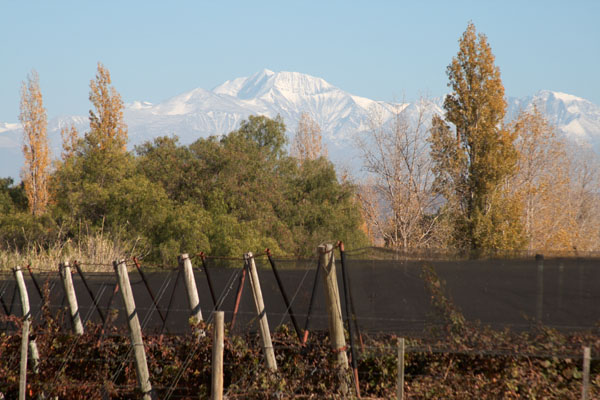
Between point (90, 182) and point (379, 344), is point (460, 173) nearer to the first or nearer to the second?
point (90, 182)

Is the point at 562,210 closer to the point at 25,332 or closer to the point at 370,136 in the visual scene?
the point at 370,136

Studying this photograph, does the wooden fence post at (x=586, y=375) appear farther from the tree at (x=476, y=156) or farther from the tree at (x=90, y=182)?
the tree at (x=476, y=156)

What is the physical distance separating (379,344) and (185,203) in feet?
47.0

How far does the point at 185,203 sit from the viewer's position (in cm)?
1903

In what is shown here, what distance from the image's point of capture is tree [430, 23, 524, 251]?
2408 cm

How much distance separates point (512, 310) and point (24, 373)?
13.9 feet

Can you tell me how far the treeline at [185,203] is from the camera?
17578 millimetres

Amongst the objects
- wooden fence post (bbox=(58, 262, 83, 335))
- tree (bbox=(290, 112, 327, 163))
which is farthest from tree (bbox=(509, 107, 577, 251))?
wooden fence post (bbox=(58, 262, 83, 335))

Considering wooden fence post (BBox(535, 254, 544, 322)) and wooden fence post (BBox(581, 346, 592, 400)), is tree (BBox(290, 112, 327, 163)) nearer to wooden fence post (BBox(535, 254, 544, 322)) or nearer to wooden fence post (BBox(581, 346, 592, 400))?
wooden fence post (BBox(535, 254, 544, 322))

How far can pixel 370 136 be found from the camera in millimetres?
27438

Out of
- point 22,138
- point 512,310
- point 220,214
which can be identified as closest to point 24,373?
point 512,310

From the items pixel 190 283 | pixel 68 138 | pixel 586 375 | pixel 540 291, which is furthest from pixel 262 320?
pixel 68 138

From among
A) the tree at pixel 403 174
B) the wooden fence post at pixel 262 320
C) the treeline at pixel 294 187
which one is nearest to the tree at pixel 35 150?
the treeline at pixel 294 187

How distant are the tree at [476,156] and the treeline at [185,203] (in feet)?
13.3
